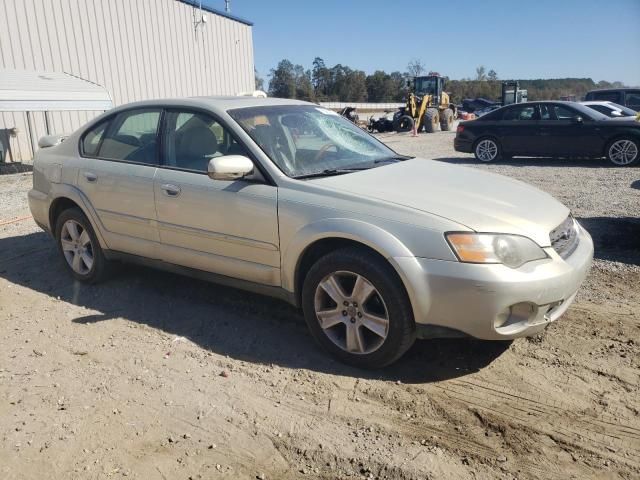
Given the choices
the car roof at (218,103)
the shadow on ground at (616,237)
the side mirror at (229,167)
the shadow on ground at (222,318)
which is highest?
the car roof at (218,103)

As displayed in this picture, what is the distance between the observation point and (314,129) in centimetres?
429

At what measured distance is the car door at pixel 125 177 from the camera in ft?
14.3

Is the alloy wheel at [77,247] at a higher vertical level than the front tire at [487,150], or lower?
higher

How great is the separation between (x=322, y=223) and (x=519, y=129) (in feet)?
36.8

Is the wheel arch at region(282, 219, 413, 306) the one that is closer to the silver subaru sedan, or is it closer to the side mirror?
the silver subaru sedan

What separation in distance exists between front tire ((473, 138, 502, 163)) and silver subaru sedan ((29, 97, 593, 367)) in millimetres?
9755

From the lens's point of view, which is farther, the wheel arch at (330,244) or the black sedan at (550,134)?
the black sedan at (550,134)

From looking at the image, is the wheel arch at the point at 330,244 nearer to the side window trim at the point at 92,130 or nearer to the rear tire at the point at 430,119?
the side window trim at the point at 92,130

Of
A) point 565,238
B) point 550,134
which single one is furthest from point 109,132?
point 550,134

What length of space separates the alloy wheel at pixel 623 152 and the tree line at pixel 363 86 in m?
60.7

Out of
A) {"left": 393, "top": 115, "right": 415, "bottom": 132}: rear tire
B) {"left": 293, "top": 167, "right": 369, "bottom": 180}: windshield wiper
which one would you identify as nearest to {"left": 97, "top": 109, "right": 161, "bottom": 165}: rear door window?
{"left": 293, "top": 167, "right": 369, "bottom": 180}: windshield wiper

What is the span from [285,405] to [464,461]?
3.31 feet

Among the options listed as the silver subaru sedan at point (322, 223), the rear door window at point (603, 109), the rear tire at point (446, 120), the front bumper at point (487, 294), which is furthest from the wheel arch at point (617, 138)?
the rear tire at point (446, 120)

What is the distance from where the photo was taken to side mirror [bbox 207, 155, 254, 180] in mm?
3576
